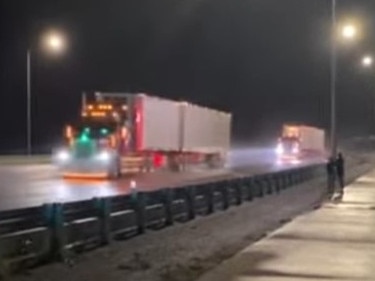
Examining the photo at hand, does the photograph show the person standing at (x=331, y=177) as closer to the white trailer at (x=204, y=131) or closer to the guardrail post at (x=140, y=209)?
the guardrail post at (x=140, y=209)

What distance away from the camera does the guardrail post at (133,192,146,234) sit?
20.8 meters

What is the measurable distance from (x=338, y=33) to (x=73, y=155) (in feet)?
43.5

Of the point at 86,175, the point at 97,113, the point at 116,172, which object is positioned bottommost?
the point at 86,175

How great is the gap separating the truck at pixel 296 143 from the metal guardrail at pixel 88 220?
54.5 m

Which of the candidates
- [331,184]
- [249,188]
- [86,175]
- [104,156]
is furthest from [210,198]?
[86,175]

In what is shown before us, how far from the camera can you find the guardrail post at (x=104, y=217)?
722 inches

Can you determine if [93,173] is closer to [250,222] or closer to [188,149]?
[188,149]

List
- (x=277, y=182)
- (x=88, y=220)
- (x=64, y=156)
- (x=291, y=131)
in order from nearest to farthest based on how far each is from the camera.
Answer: (x=88, y=220)
(x=277, y=182)
(x=64, y=156)
(x=291, y=131)

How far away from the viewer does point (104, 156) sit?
44.3 m

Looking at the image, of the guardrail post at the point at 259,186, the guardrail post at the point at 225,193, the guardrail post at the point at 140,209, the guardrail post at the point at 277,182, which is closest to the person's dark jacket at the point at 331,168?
the guardrail post at the point at 259,186

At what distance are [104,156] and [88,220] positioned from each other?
26563mm

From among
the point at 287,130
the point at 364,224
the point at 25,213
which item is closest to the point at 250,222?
the point at 364,224

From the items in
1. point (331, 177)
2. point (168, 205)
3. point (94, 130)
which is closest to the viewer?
point (168, 205)

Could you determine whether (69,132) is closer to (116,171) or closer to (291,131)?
(116,171)
